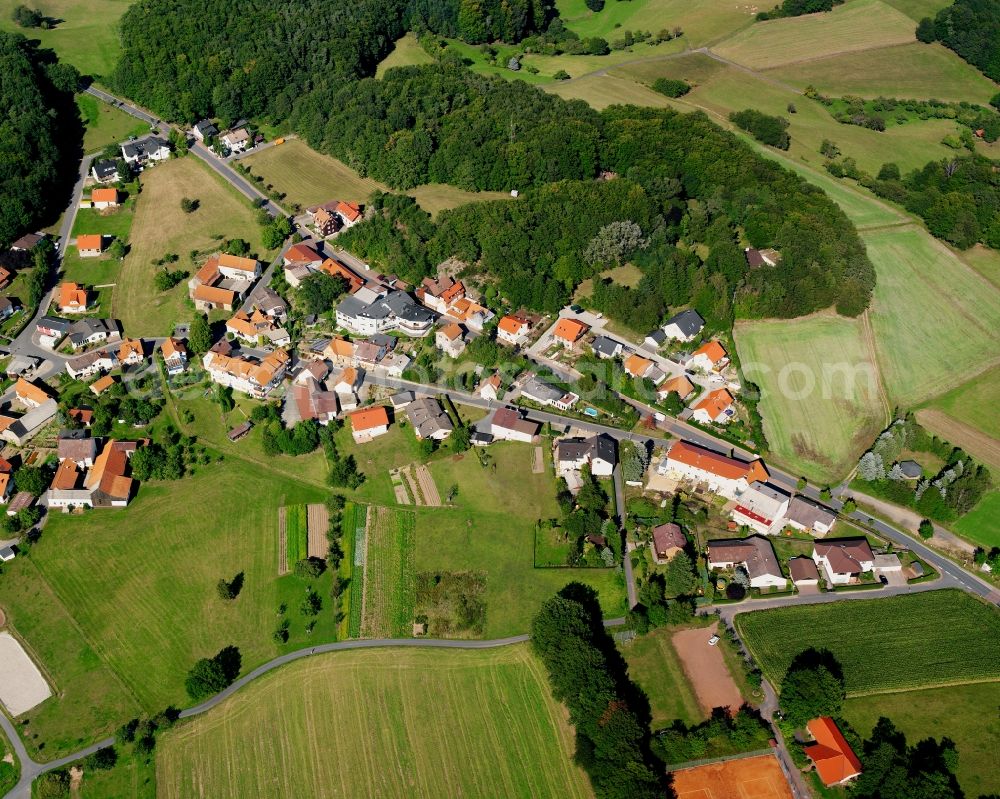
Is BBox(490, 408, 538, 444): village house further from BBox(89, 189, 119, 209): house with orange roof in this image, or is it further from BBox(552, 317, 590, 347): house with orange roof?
Answer: BBox(89, 189, 119, 209): house with orange roof

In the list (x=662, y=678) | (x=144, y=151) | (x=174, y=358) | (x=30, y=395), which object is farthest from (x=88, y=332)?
(x=662, y=678)

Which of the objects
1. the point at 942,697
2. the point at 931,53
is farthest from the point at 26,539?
the point at 931,53

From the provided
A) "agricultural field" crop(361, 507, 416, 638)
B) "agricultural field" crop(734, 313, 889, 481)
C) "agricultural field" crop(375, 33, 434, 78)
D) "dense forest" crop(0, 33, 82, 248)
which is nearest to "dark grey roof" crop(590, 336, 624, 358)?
"agricultural field" crop(734, 313, 889, 481)

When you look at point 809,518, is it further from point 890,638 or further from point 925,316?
point 925,316

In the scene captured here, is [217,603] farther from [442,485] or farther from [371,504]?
[442,485]

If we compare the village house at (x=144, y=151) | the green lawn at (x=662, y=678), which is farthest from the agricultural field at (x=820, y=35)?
the green lawn at (x=662, y=678)

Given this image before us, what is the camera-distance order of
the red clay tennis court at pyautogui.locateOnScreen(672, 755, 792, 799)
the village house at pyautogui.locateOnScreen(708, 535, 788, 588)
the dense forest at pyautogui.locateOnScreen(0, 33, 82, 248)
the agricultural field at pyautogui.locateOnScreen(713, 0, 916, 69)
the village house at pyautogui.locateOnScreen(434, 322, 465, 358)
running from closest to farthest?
the red clay tennis court at pyautogui.locateOnScreen(672, 755, 792, 799) < the village house at pyautogui.locateOnScreen(708, 535, 788, 588) < the village house at pyautogui.locateOnScreen(434, 322, 465, 358) < the dense forest at pyautogui.locateOnScreen(0, 33, 82, 248) < the agricultural field at pyautogui.locateOnScreen(713, 0, 916, 69)
